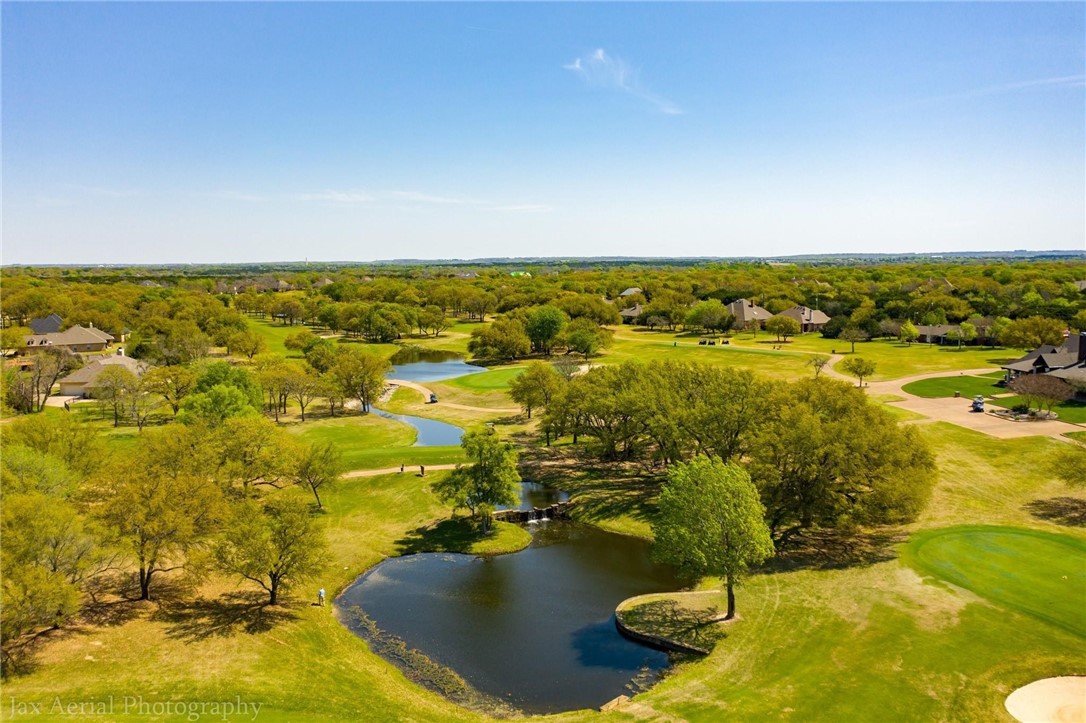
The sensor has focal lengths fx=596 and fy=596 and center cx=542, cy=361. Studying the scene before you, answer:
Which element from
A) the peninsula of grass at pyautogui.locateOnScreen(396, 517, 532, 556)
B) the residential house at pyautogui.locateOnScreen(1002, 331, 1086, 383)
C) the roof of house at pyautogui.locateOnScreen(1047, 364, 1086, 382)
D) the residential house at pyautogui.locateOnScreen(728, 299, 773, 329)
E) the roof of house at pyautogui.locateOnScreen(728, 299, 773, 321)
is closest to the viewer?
the peninsula of grass at pyautogui.locateOnScreen(396, 517, 532, 556)

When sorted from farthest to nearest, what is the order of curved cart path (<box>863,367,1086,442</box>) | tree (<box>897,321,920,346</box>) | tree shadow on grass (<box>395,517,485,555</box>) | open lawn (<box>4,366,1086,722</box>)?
tree (<box>897,321,920,346</box>) < curved cart path (<box>863,367,1086,442</box>) < tree shadow on grass (<box>395,517,485,555</box>) < open lawn (<box>4,366,1086,722</box>)

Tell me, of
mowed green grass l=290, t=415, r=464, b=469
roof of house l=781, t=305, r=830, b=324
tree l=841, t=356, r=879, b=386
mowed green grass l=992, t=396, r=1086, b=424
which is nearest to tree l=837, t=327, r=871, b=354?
roof of house l=781, t=305, r=830, b=324

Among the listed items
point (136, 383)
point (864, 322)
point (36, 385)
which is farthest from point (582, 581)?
point (864, 322)

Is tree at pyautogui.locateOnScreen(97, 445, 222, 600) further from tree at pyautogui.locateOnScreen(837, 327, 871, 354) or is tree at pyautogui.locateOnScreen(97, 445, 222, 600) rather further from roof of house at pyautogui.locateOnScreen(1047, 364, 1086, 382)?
tree at pyautogui.locateOnScreen(837, 327, 871, 354)

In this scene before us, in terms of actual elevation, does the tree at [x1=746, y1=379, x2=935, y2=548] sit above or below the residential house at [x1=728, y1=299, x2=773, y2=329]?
below

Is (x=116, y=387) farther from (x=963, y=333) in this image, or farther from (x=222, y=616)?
(x=963, y=333)

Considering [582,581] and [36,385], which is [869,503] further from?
[36,385]
